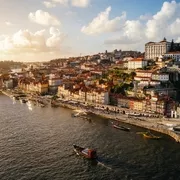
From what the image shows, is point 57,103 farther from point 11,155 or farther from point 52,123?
point 11,155

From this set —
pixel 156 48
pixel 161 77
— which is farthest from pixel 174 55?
pixel 161 77

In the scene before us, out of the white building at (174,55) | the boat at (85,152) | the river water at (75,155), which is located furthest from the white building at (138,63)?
the boat at (85,152)

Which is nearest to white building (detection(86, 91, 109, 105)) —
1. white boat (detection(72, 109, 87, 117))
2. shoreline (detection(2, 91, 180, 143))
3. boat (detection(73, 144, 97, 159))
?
shoreline (detection(2, 91, 180, 143))

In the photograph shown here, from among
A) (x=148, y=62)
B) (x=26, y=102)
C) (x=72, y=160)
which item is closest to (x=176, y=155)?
(x=72, y=160)

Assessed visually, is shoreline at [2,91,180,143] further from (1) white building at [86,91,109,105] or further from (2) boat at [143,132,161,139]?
(1) white building at [86,91,109,105]

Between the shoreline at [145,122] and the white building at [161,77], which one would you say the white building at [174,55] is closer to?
the white building at [161,77]

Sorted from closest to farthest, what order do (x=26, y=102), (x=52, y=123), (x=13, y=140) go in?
1. (x=13, y=140)
2. (x=52, y=123)
3. (x=26, y=102)

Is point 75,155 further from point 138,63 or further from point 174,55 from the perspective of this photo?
point 174,55
